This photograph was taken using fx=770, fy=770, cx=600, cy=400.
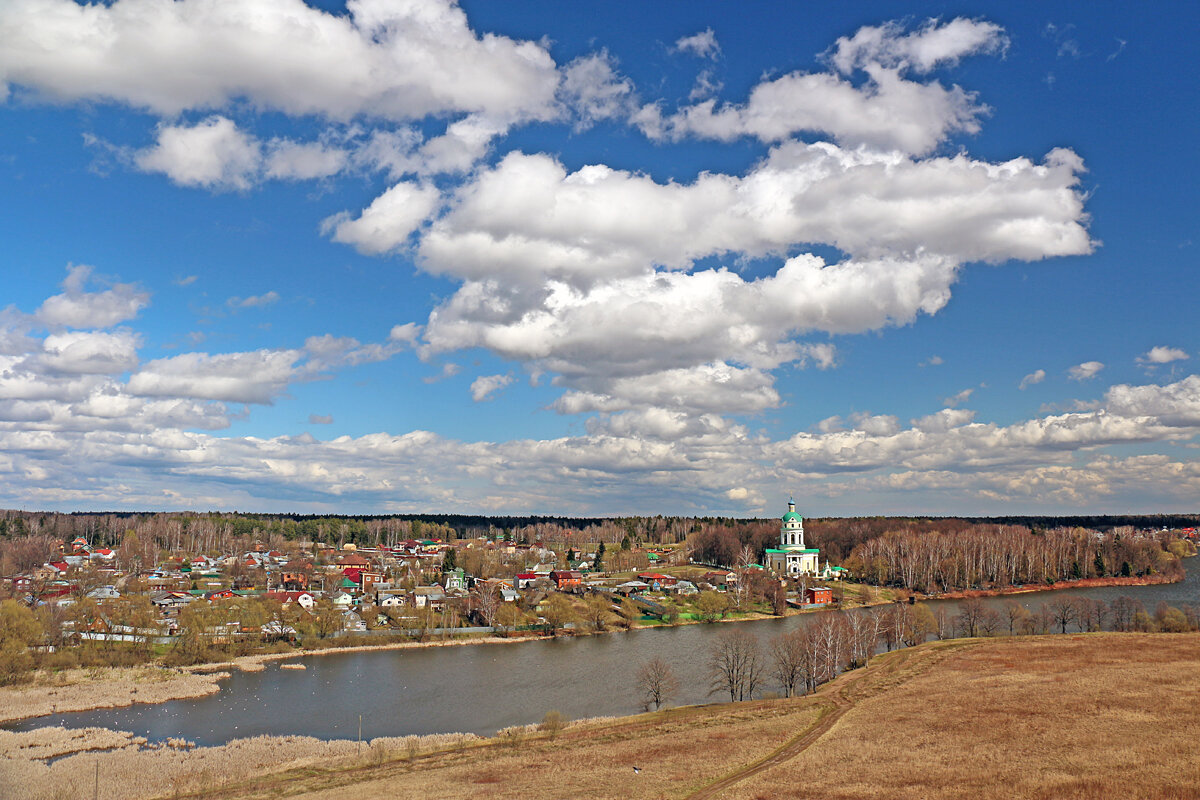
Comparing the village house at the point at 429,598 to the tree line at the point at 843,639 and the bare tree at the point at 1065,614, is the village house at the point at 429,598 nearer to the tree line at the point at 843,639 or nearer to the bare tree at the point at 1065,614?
the tree line at the point at 843,639

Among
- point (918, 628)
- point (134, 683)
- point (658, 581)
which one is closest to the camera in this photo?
point (134, 683)

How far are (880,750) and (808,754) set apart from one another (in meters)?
3.06

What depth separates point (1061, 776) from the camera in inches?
1089

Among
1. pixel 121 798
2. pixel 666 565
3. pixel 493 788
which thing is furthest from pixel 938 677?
pixel 666 565

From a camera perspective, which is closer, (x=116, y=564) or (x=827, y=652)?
(x=827, y=652)

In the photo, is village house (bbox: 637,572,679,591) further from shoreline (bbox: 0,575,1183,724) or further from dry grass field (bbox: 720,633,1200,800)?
dry grass field (bbox: 720,633,1200,800)

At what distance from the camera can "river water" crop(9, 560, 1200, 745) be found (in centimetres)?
4528

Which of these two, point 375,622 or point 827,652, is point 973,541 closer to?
point 827,652

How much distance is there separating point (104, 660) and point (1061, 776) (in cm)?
6592

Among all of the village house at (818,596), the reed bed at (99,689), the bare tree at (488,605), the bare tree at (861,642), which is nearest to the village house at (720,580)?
the village house at (818,596)

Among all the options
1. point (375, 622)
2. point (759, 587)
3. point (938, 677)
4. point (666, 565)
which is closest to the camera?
point (938, 677)

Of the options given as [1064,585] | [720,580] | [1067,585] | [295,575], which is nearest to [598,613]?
[720,580]

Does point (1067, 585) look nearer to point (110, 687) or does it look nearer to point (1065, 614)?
point (1065, 614)

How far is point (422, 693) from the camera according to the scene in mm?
53469
